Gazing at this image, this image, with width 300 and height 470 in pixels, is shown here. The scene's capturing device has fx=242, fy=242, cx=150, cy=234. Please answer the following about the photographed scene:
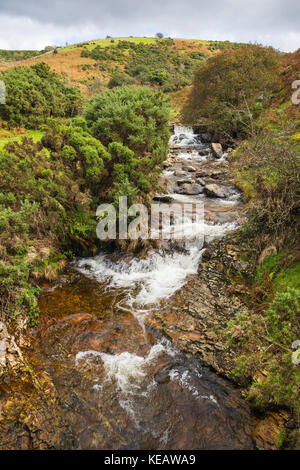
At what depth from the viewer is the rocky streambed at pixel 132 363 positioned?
3.89m

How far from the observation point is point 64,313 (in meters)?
6.28

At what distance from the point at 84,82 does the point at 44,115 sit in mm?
27378

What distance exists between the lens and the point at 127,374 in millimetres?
4871

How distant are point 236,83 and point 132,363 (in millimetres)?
22894

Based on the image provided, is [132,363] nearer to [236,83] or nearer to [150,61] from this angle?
[236,83]

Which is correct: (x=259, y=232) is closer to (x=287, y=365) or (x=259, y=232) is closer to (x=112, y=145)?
(x=287, y=365)

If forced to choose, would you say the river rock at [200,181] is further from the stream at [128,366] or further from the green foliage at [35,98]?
the green foliage at [35,98]

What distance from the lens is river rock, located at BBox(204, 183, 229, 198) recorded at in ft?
42.9

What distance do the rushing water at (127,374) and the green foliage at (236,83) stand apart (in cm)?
1706

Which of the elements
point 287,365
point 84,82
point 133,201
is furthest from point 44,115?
point 84,82

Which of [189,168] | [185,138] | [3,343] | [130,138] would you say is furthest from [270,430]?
[185,138]

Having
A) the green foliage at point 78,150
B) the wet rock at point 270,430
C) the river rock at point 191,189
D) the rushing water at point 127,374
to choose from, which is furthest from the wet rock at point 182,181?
the wet rock at point 270,430

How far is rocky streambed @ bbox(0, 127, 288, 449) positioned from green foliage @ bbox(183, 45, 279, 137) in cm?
1580

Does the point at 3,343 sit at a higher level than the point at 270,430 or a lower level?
higher
